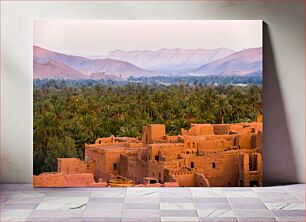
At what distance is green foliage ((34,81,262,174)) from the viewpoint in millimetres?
6027

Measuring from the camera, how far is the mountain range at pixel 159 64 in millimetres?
6047

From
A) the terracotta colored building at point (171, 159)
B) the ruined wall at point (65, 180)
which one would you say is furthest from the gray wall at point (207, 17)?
the terracotta colored building at point (171, 159)

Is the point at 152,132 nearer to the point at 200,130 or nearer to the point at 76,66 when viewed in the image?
Result: the point at 200,130

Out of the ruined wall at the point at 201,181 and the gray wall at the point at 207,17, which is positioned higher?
the gray wall at the point at 207,17

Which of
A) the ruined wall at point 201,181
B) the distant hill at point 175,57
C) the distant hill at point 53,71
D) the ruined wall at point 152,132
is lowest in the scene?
the ruined wall at point 201,181

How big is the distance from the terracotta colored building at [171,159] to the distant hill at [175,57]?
577mm

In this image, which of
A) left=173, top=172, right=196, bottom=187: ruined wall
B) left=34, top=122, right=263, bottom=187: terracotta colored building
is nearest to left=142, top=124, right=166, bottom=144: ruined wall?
left=34, top=122, right=263, bottom=187: terracotta colored building

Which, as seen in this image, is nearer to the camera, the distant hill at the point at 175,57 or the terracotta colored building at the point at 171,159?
the terracotta colored building at the point at 171,159

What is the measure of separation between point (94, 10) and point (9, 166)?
66.2 inches

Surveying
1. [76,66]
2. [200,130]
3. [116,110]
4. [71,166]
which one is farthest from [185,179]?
[76,66]

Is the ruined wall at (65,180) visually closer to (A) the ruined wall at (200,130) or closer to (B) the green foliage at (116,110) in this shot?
(B) the green foliage at (116,110)

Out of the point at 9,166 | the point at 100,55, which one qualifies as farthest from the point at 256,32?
the point at 9,166

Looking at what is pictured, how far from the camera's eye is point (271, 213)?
195 inches

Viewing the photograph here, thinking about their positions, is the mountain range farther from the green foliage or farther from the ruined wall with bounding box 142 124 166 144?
the ruined wall with bounding box 142 124 166 144
